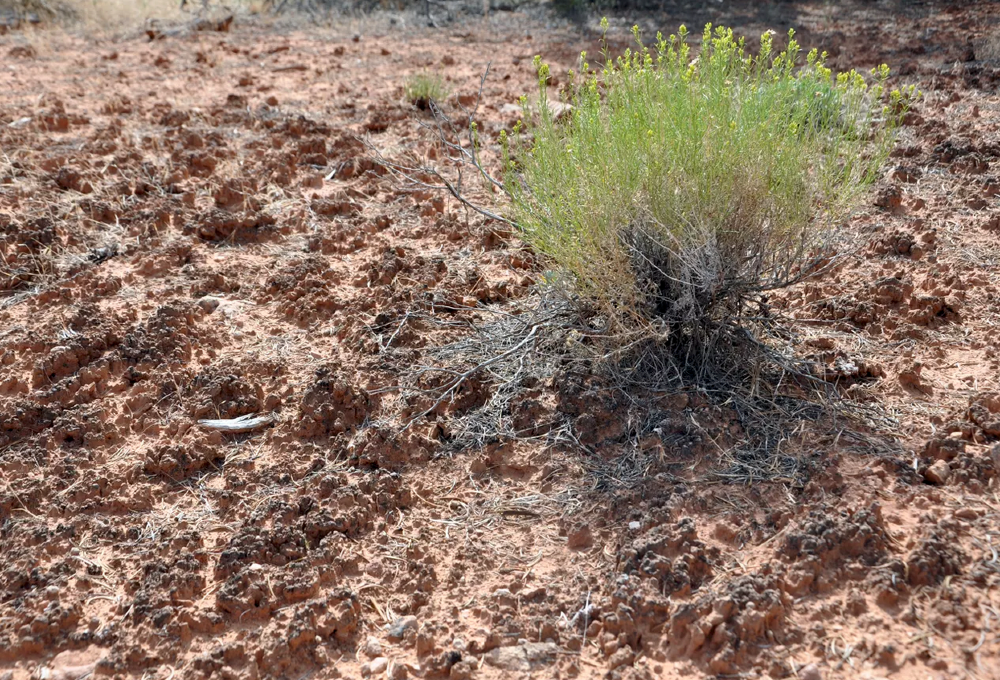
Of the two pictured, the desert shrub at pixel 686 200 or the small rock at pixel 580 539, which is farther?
the desert shrub at pixel 686 200

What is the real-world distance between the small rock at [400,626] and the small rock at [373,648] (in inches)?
1.7

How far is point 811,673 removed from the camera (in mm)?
2061

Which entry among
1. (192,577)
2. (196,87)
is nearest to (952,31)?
(196,87)

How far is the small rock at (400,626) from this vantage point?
2.34 m

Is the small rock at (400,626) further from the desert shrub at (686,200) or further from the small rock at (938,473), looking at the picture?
the small rock at (938,473)

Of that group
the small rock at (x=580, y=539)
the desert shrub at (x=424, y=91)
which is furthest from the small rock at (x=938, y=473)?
the desert shrub at (x=424, y=91)

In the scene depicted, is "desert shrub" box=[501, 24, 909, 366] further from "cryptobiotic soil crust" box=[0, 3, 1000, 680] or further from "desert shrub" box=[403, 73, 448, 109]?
"desert shrub" box=[403, 73, 448, 109]

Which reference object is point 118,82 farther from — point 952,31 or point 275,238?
point 952,31

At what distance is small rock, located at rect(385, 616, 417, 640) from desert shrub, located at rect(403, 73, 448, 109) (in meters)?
4.01

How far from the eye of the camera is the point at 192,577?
2496mm

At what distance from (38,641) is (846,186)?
9.02ft

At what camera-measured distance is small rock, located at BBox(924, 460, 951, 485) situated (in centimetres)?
257

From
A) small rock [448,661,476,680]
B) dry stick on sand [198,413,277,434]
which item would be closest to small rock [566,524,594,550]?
small rock [448,661,476,680]

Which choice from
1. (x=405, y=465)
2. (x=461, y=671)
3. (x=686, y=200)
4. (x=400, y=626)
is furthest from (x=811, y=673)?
(x=686, y=200)
